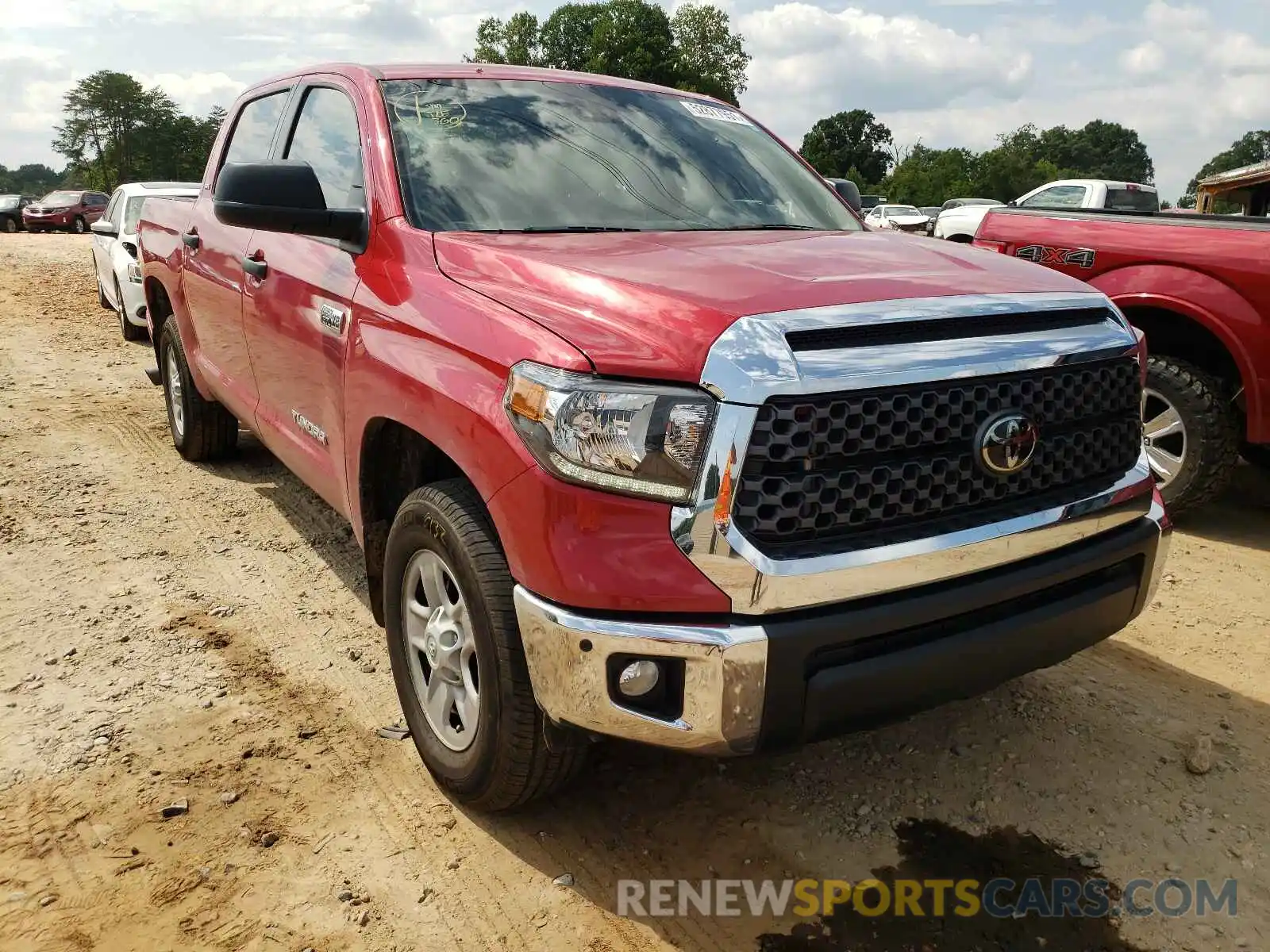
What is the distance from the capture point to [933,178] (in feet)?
250

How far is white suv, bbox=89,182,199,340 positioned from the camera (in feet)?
32.0

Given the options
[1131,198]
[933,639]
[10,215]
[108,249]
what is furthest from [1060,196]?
[10,215]

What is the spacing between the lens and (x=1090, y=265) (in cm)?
493

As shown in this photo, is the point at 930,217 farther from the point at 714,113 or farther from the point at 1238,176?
the point at 714,113

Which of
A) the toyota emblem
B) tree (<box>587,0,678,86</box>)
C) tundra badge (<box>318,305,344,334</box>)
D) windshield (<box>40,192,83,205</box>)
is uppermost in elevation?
tree (<box>587,0,678,86</box>)

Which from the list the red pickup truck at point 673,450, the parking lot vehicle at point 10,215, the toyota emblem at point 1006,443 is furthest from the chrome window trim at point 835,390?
the parking lot vehicle at point 10,215

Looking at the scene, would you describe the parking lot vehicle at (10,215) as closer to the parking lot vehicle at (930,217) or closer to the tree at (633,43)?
the parking lot vehicle at (930,217)

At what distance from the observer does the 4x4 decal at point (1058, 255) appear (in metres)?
4.95

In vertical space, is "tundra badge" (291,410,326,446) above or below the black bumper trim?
above

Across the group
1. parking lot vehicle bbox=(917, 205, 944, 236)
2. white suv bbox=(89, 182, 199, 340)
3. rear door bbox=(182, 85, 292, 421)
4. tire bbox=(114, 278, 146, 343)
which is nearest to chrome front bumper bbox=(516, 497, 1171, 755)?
rear door bbox=(182, 85, 292, 421)

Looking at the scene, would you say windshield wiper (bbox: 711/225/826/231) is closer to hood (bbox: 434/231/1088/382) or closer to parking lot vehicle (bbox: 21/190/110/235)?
hood (bbox: 434/231/1088/382)

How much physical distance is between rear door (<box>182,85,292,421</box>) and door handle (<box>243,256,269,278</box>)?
0.14 m

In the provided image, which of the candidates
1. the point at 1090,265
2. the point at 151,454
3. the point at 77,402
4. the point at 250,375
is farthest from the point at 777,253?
the point at 77,402

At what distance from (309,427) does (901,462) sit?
217cm
